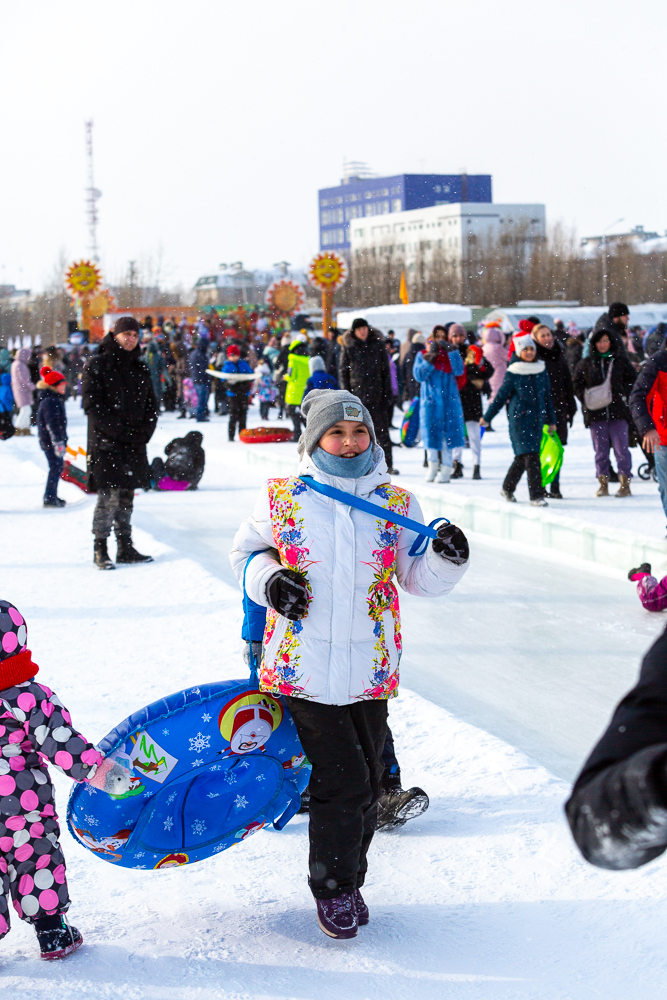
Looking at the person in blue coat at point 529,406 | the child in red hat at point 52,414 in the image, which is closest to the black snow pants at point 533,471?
the person in blue coat at point 529,406

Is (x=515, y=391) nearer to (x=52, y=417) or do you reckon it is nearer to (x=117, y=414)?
(x=117, y=414)

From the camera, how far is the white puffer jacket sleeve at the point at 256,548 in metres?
2.26

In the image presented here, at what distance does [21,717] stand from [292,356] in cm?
1131

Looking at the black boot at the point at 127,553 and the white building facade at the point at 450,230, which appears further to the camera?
the white building facade at the point at 450,230

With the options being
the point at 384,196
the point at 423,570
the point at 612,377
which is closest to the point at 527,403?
the point at 612,377

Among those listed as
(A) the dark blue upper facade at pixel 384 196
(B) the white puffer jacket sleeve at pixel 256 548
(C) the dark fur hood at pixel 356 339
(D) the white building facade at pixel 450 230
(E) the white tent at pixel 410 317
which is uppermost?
(A) the dark blue upper facade at pixel 384 196

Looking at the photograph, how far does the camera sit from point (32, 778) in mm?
2189

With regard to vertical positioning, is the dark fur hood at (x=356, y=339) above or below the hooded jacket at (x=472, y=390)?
above

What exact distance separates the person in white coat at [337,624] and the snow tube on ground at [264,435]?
1078cm

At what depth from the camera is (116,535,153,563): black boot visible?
666 cm

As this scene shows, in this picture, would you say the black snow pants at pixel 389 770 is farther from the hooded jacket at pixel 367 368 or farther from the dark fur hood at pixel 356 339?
the dark fur hood at pixel 356 339

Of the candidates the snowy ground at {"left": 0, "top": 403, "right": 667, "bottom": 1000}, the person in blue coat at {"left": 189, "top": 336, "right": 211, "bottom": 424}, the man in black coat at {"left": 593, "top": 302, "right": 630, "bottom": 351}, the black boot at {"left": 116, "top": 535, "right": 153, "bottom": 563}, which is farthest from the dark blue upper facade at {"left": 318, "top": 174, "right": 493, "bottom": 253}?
the snowy ground at {"left": 0, "top": 403, "right": 667, "bottom": 1000}

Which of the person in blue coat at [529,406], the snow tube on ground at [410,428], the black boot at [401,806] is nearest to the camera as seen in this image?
the black boot at [401,806]

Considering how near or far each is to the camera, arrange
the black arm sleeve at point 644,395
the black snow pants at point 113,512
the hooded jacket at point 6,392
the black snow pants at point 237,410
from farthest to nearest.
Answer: the hooded jacket at point 6,392
the black snow pants at point 237,410
the black snow pants at point 113,512
the black arm sleeve at point 644,395
